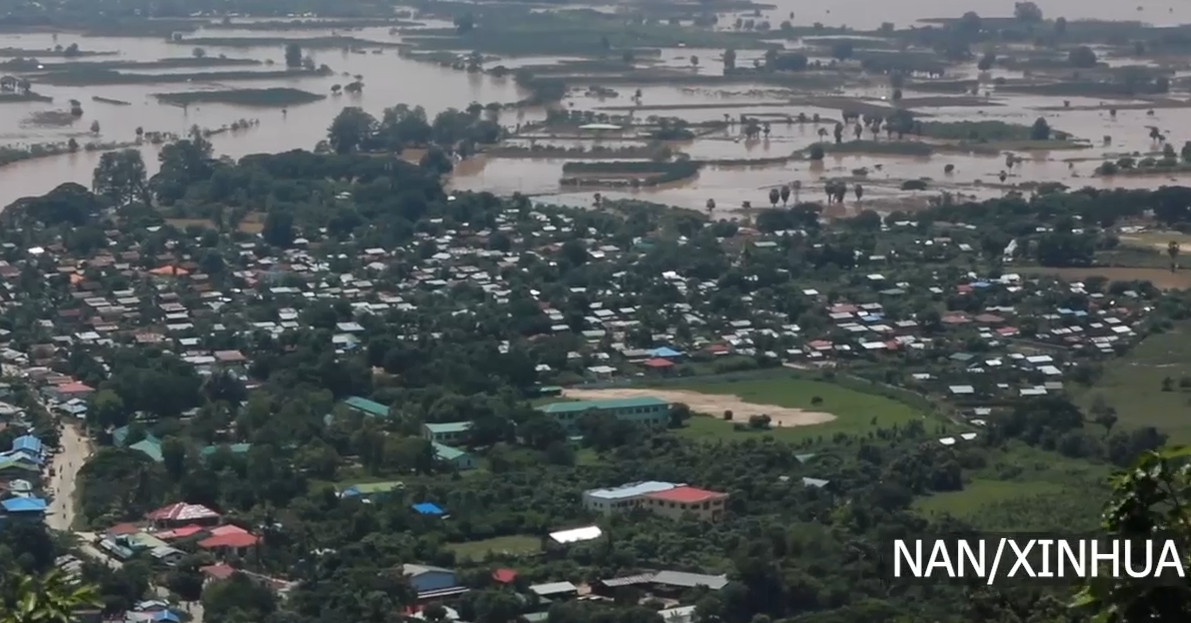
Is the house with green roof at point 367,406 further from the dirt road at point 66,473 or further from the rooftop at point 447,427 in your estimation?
the dirt road at point 66,473

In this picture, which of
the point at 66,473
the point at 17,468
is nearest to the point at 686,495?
the point at 66,473

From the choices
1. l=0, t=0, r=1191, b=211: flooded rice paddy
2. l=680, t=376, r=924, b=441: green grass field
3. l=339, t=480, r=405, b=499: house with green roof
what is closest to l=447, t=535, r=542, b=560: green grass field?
l=339, t=480, r=405, b=499: house with green roof

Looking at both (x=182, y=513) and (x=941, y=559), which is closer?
(x=941, y=559)

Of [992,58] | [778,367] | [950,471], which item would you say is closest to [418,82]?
[992,58]

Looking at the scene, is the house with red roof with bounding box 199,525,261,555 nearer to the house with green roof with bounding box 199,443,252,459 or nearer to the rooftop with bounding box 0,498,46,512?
the rooftop with bounding box 0,498,46,512

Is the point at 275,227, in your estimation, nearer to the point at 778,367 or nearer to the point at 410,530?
the point at 778,367

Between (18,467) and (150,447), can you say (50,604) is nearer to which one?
(18,467)

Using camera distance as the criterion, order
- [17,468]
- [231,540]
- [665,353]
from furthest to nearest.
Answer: [665,353] < [17,468] < [231,540]
